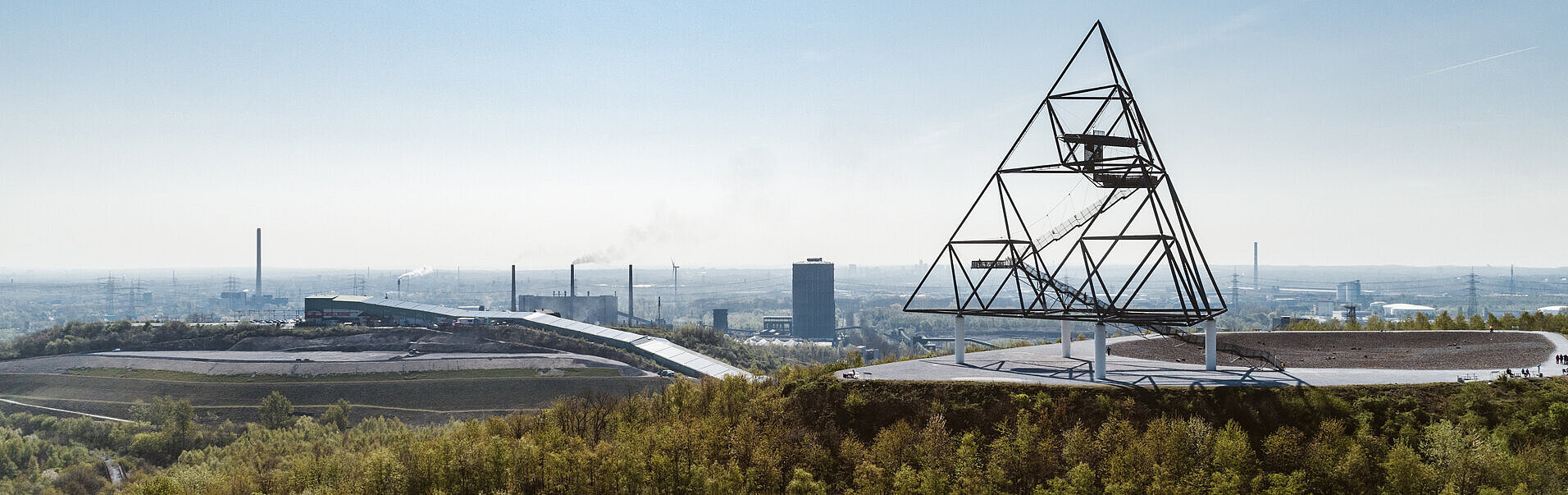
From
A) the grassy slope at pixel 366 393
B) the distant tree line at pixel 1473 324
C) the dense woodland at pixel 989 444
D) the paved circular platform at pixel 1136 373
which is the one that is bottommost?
the grassy slope at pixel 366 393

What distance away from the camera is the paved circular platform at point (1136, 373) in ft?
131

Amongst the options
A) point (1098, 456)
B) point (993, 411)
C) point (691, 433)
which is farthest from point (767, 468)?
point (1098, 456)

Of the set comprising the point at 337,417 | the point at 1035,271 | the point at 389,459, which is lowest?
the point at 337,417

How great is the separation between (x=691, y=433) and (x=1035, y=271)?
21.6 m

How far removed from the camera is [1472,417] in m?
34.3

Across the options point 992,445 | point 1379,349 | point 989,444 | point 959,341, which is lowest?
point 989,444

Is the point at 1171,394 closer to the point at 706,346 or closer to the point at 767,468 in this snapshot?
the point at 767,468

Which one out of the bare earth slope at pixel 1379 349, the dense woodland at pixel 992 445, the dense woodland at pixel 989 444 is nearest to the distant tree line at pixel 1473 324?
the bare earth slope at pixel 1379 349

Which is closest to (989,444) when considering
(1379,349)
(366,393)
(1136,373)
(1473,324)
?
(1136,373)

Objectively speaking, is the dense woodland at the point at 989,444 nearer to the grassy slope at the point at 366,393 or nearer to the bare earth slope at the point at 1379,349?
the bare earth slope at the point at 1379,349

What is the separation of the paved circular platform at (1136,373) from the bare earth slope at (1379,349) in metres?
1.24

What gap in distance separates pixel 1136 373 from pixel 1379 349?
754 inches

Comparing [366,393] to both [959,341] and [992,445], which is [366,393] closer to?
[959,341]

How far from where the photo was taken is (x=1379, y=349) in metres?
52.6
